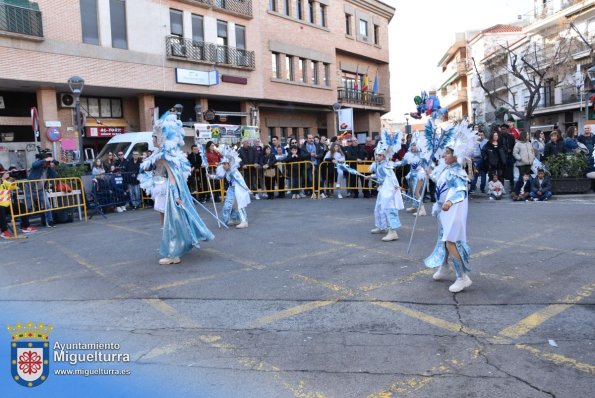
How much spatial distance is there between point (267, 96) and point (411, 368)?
28242mm

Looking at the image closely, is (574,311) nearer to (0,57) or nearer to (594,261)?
(594,261)

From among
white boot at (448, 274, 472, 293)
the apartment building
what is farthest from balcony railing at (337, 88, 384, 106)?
white boot at (448, 274, 472, 293)

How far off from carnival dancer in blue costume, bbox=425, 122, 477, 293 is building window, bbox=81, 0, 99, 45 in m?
20.1

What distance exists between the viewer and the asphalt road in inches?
147

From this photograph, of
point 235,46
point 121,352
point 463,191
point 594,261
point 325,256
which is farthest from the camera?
point 235,46

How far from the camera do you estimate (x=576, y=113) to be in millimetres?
42938

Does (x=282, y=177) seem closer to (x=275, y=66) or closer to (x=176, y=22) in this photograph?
(x=176, y=22)

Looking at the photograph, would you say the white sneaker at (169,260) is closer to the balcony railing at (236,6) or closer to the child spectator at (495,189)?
the child spectator at (495,189)

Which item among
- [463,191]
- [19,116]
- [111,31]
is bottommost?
[463,191]

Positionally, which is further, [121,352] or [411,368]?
[121,352]

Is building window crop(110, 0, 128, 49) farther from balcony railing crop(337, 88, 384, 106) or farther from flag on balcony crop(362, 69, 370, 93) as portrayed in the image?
flag on balcony crop(362, 69, 370, 93)

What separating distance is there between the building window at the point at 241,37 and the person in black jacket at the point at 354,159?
14.9 meters

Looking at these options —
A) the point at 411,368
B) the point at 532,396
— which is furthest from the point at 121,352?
the point at 532,396

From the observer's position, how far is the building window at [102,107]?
960 inches
